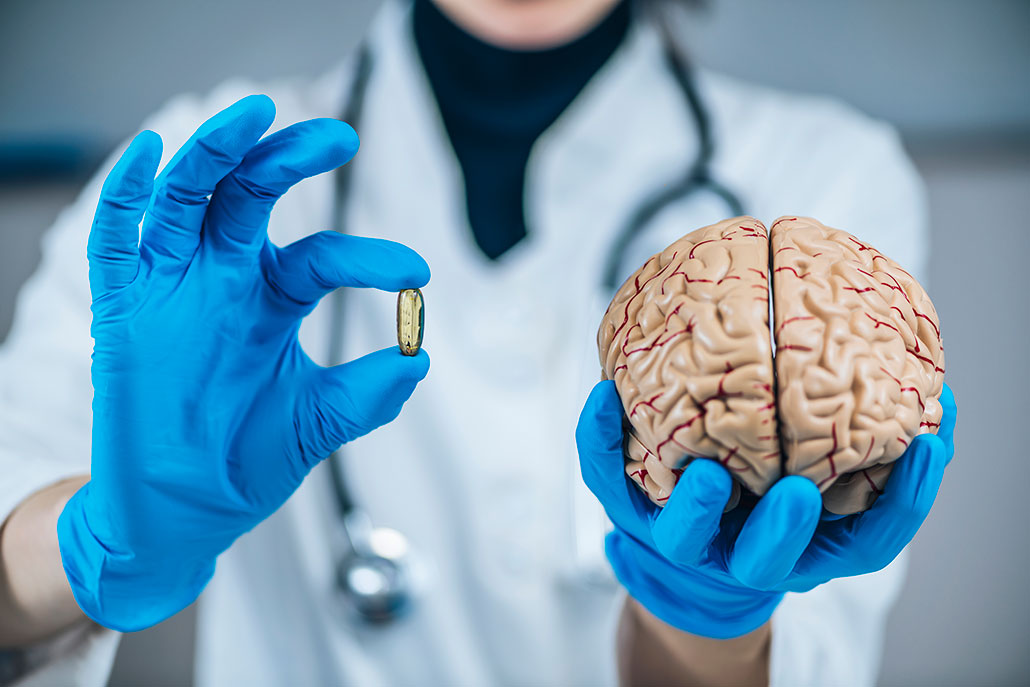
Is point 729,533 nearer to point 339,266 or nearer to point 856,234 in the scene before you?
point 339,266

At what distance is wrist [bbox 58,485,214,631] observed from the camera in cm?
53

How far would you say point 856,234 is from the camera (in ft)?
2.75

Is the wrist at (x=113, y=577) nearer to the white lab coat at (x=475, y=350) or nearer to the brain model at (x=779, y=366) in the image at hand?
the white lab coat at (x=475, y=350)

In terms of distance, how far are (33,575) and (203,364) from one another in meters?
0.23

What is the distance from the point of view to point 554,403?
853 mm

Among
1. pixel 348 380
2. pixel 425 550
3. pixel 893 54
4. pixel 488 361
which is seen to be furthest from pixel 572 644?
pixel 893 54

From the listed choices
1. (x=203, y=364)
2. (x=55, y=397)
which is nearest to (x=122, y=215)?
(x=203, y=364)

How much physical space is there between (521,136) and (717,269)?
0.48 meters

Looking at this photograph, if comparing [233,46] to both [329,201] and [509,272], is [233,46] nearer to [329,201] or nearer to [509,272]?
[329,201]

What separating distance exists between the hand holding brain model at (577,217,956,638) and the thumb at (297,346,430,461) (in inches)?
5.2

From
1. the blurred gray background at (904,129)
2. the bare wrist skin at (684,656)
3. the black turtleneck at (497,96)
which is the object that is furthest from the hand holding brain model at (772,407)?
the blurred gray background at (904,129)

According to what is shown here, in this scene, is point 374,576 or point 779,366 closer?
point 779,366

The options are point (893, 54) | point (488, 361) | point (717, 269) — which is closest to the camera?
point (717, 269)

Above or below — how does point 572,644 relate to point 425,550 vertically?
below
